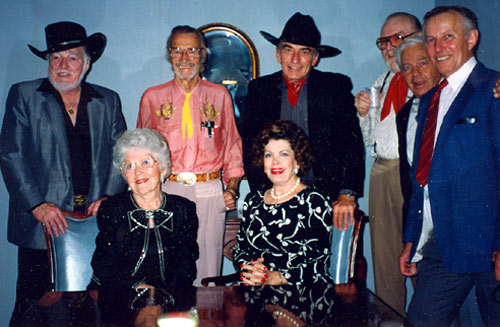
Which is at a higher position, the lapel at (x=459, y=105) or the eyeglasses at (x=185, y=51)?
the eyeglasses at (x=185, y=51)

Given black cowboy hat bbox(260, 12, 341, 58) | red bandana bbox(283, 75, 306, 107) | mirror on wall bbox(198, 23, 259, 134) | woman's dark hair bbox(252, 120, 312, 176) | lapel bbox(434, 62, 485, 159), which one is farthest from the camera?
mirror on wall bbox(198, 23, 259, 134)

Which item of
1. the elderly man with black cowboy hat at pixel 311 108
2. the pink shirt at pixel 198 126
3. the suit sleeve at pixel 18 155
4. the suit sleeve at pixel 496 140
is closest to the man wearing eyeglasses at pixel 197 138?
the pink shirt at pixel 198 126

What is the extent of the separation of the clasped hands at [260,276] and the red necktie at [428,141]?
0.95 metres

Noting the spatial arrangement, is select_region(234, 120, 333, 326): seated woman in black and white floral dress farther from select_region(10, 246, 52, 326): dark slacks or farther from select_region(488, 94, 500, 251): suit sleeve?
select_region(10, 246, 52, 326): dark slacks

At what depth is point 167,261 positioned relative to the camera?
2.66 m

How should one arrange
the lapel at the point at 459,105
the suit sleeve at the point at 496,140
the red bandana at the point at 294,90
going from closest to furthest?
the suit sleeve at the point at 496,140, the lapel at the point at 459,105, the red bandana at the point at 294,90

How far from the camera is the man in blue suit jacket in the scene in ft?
7.61

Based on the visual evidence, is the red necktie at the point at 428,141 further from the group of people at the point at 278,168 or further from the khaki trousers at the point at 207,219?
the khaki trousers at the point at 207,219

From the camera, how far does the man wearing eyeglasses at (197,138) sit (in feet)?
11.3

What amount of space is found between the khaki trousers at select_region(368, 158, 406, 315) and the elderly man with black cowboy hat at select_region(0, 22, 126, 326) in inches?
76.3

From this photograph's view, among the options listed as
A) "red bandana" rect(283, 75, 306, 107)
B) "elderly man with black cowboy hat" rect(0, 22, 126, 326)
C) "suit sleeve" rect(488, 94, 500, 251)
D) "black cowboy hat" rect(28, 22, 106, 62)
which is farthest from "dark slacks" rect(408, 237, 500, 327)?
"black cowboy hat" rect(28, 22, 106, 62)

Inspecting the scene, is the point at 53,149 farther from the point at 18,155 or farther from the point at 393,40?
the point at 393,40

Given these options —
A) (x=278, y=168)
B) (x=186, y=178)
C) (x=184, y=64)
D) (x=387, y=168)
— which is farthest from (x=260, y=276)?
(x=184, y=64)

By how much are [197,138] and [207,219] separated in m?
Result: 0.61
